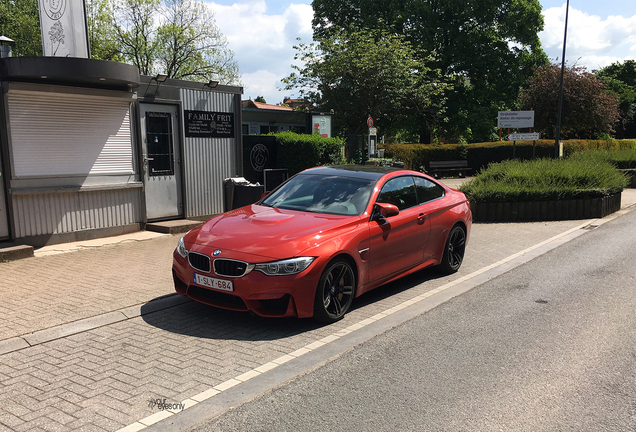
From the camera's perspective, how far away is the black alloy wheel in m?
7.58

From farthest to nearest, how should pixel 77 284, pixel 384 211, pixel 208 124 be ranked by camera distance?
pixel 208 124
pixel 77 284
pixel 384 211

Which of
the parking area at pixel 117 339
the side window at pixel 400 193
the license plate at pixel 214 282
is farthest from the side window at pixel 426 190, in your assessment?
the license plate at pixel 214 282

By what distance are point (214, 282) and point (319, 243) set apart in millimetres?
1113

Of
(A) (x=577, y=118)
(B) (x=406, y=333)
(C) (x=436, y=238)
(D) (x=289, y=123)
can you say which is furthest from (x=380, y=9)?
(B) (x=406, y=333)

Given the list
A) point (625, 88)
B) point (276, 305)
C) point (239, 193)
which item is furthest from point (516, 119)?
point (625, 88)

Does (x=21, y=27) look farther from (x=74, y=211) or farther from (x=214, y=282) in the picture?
(x=214, y=282)

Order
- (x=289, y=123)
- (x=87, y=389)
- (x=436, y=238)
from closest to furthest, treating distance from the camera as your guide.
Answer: (x=87, y=389) → (x=436, y=238) → (x=289, y=123)

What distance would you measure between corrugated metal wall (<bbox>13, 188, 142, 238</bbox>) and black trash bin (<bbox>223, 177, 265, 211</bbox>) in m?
1.76

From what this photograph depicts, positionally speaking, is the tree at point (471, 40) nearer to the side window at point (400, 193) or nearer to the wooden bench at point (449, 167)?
the wooden bench at point (449, 167)

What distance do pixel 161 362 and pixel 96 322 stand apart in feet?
4.43

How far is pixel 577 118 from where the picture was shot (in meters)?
35.3

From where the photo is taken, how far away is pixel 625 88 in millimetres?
61062

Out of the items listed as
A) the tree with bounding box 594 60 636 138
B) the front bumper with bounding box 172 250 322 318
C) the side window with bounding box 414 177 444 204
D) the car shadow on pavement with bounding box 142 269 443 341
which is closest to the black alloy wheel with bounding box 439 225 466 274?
the side window with bounding box 414 177 444 204

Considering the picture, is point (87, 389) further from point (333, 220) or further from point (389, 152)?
point (389, 152)
